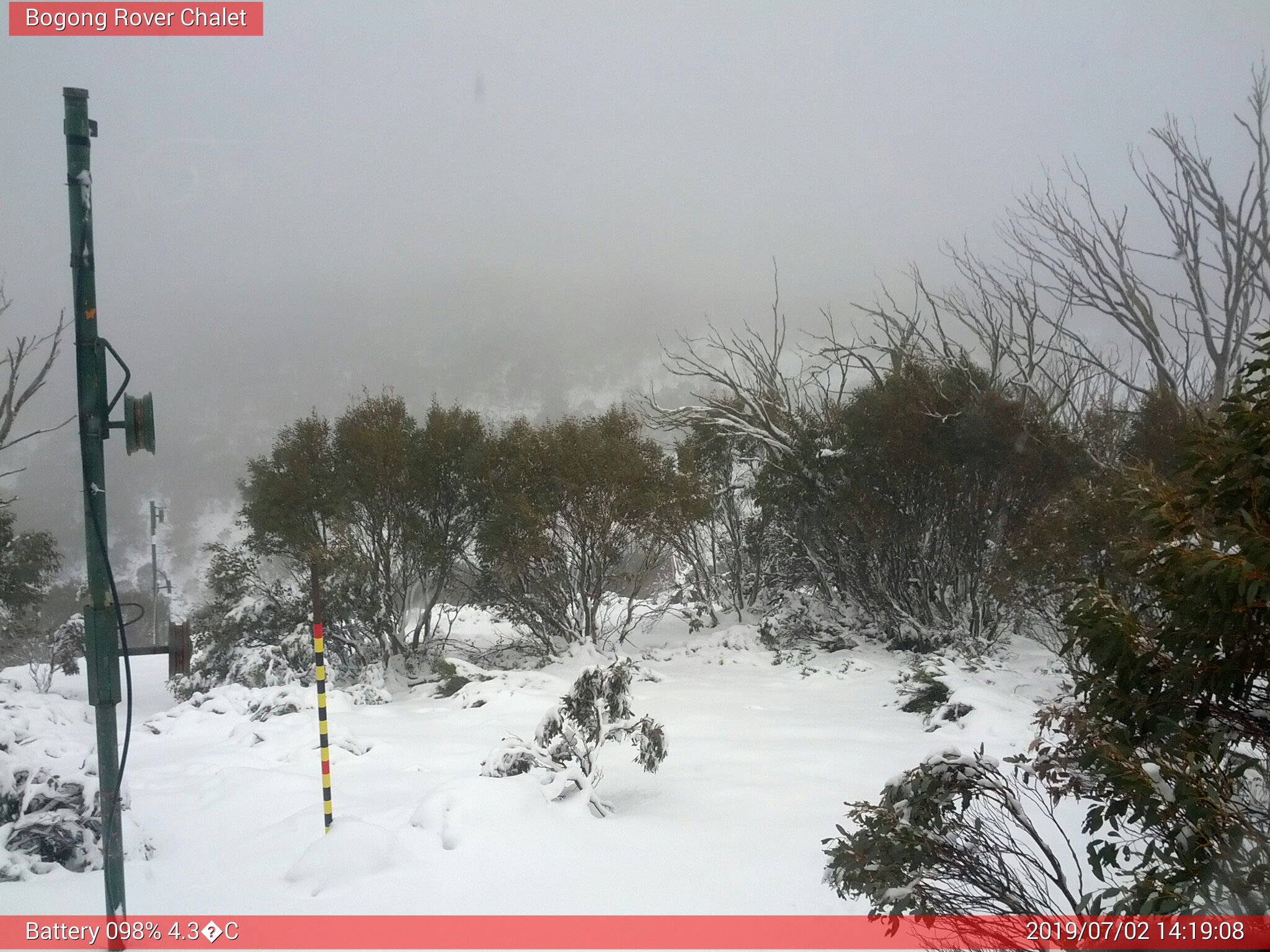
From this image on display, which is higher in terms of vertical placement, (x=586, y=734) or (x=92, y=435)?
(x=92, y=435)

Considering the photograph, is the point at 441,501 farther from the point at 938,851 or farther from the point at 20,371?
the point at 938,851

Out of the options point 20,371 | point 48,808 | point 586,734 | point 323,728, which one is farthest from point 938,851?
point 20,371

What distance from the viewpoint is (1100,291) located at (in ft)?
36.1

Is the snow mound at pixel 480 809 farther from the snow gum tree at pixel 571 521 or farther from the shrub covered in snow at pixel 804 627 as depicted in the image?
the shrub covered in snow at pixel 804 627

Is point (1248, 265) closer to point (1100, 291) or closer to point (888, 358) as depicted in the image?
point (1100, 291)

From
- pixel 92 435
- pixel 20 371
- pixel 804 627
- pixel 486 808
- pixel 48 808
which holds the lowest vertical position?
pixel 804 627

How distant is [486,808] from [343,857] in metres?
0.97

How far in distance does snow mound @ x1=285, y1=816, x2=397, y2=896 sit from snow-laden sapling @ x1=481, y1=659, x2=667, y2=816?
1374 millimetres

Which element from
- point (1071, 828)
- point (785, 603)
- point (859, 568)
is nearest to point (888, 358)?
point (859, 568)

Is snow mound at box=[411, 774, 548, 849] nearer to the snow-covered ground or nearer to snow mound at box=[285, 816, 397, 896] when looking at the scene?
the snow-covered ground

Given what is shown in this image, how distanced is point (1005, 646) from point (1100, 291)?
5.09 metres

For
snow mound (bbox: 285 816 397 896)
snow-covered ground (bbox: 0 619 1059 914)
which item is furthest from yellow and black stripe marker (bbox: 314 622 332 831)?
snow mound (bbox: 285 816 397 896)

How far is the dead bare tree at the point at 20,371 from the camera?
19.1 feet

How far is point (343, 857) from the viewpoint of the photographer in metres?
A: 3.88
